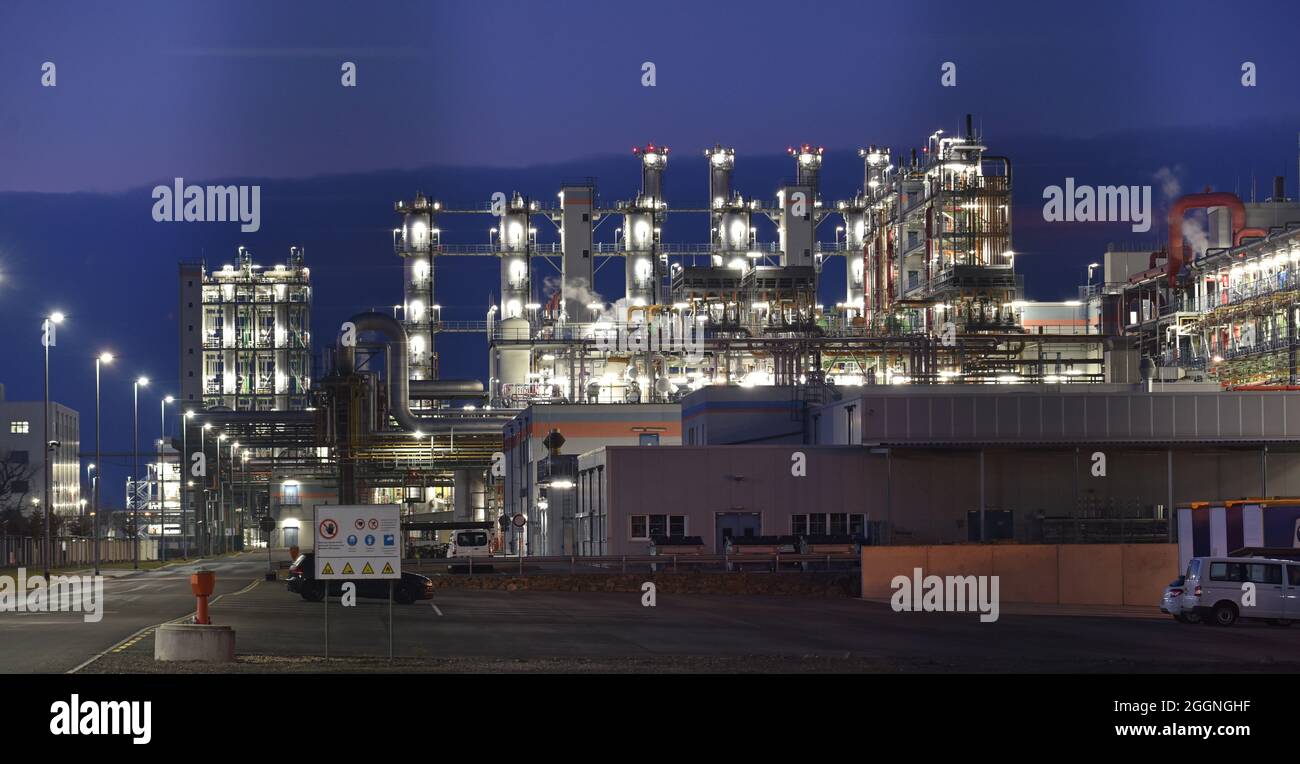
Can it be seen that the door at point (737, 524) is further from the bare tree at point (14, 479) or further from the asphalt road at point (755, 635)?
the bare tree at point (14, 479)

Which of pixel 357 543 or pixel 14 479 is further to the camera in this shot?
pixel 14 479

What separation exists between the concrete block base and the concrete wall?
25903mm

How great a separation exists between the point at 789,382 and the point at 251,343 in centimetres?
7319

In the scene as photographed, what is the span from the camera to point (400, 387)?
9800cm

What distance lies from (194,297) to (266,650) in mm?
121244

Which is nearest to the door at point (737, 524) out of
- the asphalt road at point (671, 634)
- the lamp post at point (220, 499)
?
the asphalt road at point (671, 634)

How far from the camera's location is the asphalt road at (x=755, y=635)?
24.8 meters

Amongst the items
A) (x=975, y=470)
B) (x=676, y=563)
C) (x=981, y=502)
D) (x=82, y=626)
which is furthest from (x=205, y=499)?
(x=82, y=626)

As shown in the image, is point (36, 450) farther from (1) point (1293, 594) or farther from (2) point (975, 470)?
(1) point (1293, 594)

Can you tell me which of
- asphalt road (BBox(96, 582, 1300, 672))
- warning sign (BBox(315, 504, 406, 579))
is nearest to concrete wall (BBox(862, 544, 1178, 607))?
asphalt road (BBox(96, 582, 1300, 672))
